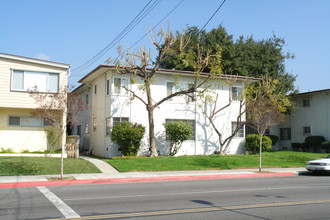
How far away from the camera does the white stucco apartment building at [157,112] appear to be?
24.2 meters

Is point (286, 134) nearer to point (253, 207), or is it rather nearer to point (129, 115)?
point (129, 115)

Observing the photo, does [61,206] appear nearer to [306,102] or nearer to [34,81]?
[34,81]

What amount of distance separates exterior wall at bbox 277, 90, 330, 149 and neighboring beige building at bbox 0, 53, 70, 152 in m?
22.7

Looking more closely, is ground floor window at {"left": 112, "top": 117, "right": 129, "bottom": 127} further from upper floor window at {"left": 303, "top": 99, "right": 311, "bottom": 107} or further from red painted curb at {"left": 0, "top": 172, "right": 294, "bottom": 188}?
upper floor window at {"left": 303, "top": 99, "right": 311, "bottom": 107}

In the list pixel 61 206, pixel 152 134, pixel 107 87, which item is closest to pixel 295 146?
pixel 152 134

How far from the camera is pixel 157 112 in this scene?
25.1 meters

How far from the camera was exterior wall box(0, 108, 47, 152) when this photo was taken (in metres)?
22.4

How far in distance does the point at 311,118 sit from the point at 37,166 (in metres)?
26.5

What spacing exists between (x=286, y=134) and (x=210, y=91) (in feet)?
53.2

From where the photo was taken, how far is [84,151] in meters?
30.0

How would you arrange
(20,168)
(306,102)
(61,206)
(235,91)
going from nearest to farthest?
(61,206)
(20,168)
(235,91)
(306,102)

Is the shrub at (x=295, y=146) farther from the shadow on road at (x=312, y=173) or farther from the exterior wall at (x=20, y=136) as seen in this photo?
the exterior wall at (x=20, y=136)

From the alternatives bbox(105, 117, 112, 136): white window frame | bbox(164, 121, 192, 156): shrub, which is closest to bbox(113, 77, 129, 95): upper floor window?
bbox(105, 117, 112, 136): white window frame

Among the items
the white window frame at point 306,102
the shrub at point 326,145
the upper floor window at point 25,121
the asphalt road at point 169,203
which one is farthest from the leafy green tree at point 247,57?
the asphalt road at point 169,203
